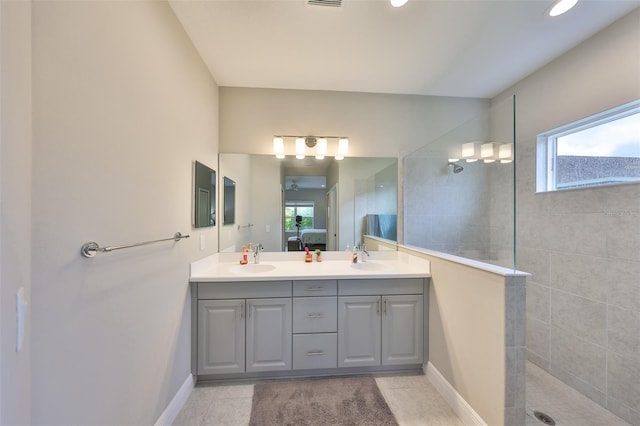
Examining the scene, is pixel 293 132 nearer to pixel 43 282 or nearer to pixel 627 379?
pixel 43 282

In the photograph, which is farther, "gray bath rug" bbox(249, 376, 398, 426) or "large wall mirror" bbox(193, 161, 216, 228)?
"large wall mirror" bbox(193, 161, 216, 228)

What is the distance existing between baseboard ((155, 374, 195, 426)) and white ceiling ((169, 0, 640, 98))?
2457 mm

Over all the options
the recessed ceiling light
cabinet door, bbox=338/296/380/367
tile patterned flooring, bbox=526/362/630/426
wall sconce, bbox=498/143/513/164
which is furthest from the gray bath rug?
the recessed ceiling light

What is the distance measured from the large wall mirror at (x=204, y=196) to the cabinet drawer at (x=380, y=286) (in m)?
1.22

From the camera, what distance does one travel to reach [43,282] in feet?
2.62

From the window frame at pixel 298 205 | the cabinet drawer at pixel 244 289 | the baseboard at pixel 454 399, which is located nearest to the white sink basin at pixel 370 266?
the window frame at pixel 298 205

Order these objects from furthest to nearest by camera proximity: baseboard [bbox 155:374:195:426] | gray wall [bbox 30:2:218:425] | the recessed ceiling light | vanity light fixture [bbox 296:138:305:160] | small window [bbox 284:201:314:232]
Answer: small window [bbox 284:201:314:232], vanity light fixture [bbox 296:138:305:160], baseboard [bbox 155:374:195:426], the recessed ceiling light, gray wall [bbox 30:2:218:425]

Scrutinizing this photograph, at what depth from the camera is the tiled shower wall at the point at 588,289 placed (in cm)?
157

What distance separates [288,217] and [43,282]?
1.90m

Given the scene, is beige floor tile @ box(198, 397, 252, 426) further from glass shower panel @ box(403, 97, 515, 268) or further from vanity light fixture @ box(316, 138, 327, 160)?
vanity light fixture @ box(316, 138, 327, 160)

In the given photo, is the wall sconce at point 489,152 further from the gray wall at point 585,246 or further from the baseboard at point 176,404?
the baseboard at point 176,404

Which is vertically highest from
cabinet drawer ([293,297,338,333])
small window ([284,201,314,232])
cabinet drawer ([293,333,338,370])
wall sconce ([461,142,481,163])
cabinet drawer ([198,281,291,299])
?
wall sconce ([461,142,481,163])

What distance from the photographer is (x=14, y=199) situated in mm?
688

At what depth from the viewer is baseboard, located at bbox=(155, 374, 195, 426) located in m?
1.51
